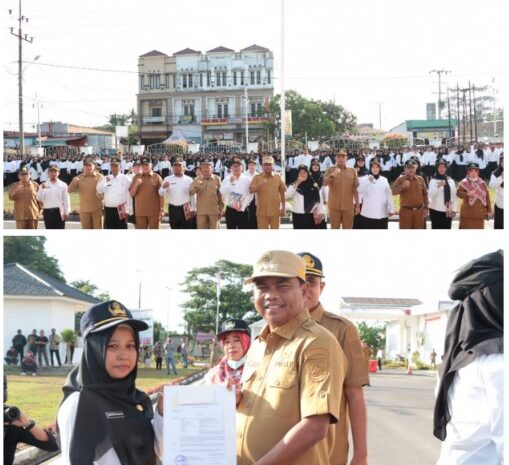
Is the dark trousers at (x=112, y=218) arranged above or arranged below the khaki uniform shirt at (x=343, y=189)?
below

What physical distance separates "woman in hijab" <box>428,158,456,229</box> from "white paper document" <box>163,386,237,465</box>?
5041mm

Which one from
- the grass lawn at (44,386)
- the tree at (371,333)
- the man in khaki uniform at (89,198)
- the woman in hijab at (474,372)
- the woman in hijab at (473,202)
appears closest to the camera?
the woman in hijab at (474,372)

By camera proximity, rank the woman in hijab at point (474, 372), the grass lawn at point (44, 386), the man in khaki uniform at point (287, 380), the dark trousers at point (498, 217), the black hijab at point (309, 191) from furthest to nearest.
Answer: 1. the black hijab at point (309, 191)
2. the dark trousers at point (498, 217)
3. the grass lawn at point (44, 386)
4. the woman in hijab at point (474, 372)
5. the man in khaki uniform at point (287, 380)

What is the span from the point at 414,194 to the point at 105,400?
17.4 ft

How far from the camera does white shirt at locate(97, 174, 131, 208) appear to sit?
780 centimetres

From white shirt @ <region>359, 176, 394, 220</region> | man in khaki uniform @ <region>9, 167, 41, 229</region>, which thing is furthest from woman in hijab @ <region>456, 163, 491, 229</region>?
man in khaki uniform @ <region>9, 167, 41, 229</region>

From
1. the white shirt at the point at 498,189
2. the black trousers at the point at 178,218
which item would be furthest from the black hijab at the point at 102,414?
the black trousers at the point at 178,218

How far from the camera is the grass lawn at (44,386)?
2764 mm

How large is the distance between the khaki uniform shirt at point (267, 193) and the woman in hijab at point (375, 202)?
80cm

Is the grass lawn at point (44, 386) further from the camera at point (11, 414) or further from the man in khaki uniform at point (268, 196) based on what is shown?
the man in khaki uniform at point (268, 196)

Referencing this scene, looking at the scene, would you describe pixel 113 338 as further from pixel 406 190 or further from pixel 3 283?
pixel 406 190

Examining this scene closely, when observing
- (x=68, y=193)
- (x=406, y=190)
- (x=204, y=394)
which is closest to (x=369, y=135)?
(x=406, y=190)

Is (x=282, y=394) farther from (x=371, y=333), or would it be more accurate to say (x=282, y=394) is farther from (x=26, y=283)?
(x=26, y=283)

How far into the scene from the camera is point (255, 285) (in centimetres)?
235
